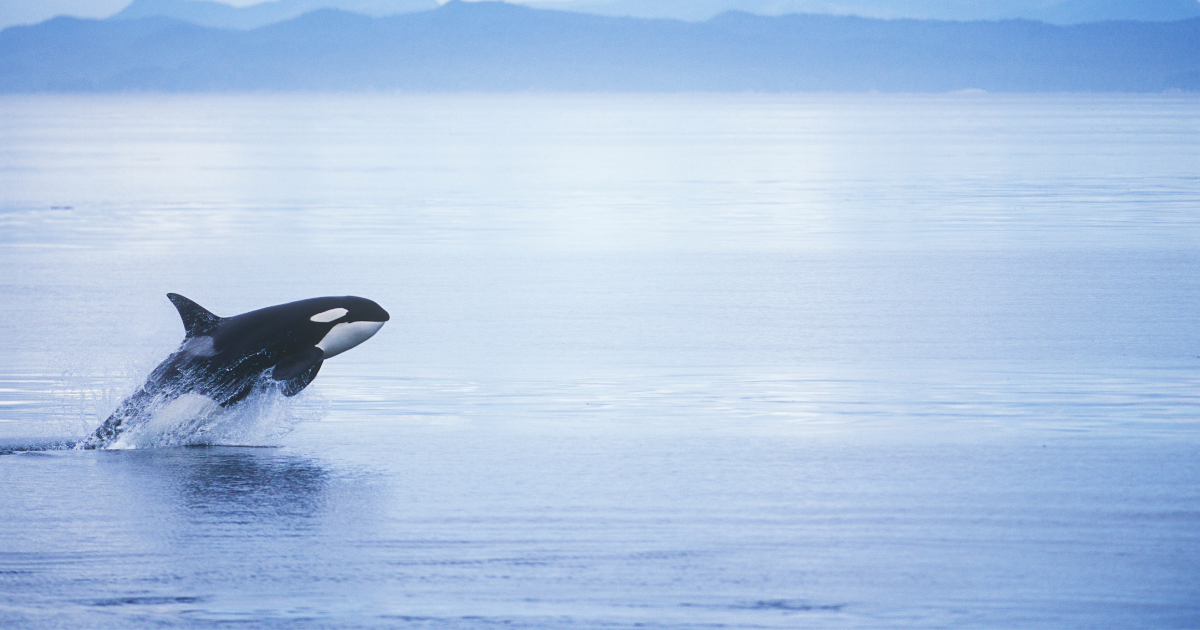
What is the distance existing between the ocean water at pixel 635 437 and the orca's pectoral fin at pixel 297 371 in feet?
1.59

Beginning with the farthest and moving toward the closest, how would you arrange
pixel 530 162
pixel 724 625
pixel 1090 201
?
pixel 530 162
pixel 1090 201
pixel 724 625

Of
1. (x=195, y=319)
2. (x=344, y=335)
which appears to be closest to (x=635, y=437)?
(x=344, y=335)

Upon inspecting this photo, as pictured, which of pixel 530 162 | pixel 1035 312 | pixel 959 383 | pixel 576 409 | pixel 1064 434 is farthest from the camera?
pixel 530 162

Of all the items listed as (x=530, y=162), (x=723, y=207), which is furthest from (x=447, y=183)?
(x=530, y=162)

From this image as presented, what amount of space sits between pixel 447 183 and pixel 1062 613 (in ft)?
106

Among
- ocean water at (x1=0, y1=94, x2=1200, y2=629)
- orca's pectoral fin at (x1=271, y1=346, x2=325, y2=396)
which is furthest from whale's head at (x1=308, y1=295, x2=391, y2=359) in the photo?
ocean water at (x1=0, y1=94, x2=1200, y2=629)

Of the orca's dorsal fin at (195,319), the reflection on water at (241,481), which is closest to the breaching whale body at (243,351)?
the orca's dorsal fin at (195,319)

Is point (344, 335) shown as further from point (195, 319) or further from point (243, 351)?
point (195, 319)

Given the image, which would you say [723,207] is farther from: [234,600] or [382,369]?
[234,600]

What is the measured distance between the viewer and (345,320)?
9.16 meters

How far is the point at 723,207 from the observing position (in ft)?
96.6

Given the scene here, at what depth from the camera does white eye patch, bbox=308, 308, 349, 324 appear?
912 centimetres

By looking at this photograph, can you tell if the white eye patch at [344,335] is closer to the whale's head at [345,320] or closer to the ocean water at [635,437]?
the whale's head at [345,320]

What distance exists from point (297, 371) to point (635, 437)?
2.21 meters
